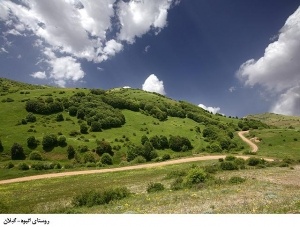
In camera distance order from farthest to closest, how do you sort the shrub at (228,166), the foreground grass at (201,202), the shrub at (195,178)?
the shrub at (228,166), the shrub at (195,178), the foreground grass at (201,202)

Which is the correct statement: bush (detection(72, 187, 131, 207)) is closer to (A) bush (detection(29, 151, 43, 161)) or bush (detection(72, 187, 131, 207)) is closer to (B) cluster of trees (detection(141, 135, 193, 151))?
(A) bush (detection(29, 151, 43, 161))

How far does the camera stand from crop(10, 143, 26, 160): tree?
9800cm

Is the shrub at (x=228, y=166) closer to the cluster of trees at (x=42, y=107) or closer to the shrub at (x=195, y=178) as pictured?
the shrub at (x=195, y=178)

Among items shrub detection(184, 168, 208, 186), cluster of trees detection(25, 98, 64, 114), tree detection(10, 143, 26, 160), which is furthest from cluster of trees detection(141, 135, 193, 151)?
shrub detection(184, 168, 208, 186)

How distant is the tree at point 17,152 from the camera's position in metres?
98.0

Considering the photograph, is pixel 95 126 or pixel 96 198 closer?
pixel 96 198

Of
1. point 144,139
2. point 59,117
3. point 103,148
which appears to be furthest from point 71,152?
point 59,117

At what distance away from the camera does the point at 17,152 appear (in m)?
98.7

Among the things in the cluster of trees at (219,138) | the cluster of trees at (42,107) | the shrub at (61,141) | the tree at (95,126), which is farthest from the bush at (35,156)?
the cluster of trees at (219,138)

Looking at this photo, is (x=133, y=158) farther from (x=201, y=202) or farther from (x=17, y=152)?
(x=201, y=202)

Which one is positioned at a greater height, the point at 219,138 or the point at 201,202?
the point at 219,138

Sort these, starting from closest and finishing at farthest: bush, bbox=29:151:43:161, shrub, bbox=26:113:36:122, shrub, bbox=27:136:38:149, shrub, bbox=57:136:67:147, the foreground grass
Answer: the foreground grass < bush, bbox=29:151:43:161 < shrub, bbox=27:136:38:149 < shrub, bbox=57:136:67:147 < shrub, bbox=26:113:36:122

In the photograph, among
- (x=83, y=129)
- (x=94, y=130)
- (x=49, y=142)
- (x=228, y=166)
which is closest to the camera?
(x=228, y=166)

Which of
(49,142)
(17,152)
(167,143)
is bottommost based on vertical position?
(17,152)
